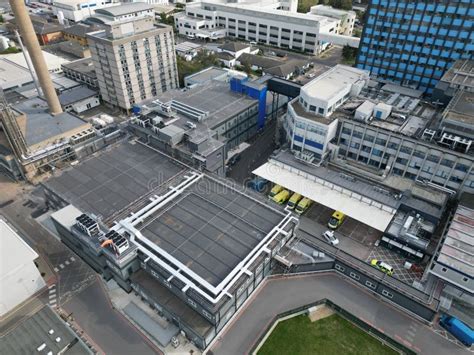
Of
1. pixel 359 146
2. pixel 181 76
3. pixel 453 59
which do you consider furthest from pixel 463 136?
pixel 181 76

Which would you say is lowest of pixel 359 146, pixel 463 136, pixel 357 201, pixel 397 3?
pixel 357 201

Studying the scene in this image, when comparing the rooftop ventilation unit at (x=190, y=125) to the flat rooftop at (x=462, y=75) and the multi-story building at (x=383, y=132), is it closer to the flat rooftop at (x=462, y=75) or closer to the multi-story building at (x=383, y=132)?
the multi-story building at (x=383, y=132)

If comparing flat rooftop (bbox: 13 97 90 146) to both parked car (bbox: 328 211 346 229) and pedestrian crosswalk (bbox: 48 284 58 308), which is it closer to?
pedestrian crosswalk (bbox: 48 284 58 308)

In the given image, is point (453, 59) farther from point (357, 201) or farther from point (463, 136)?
point (357, 201)

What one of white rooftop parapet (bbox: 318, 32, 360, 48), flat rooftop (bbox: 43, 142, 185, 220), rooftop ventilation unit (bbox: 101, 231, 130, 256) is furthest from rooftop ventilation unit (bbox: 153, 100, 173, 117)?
white rooftop parapet (bbox: 318, 32, 360, 48)

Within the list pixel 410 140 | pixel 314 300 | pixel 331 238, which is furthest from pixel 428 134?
pixel 314 300
